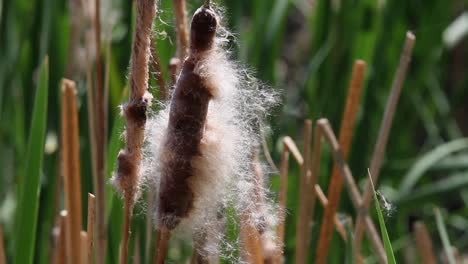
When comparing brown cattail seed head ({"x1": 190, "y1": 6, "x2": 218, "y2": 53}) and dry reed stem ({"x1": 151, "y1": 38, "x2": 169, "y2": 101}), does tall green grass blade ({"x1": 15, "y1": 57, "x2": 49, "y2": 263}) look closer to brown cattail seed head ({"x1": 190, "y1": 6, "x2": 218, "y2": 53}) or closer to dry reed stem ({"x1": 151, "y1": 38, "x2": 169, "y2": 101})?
dry reed stem ({"x1": 151, "y1": 38, "x2": 169, "y2": 101})

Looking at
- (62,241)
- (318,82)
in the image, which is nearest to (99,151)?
(62,241)

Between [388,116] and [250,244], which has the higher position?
[388,116]

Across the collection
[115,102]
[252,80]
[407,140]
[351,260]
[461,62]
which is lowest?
[351,260]

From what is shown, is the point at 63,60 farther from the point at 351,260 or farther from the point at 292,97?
the point at 351,260

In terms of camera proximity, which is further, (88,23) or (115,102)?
(88,23)

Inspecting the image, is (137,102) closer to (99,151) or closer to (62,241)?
(99,151)

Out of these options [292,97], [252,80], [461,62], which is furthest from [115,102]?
[461,62]

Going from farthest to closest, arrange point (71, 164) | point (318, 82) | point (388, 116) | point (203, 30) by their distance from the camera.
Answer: point (318, 82)
point (388, 116)
point (71, 164)
point (203, 30)
